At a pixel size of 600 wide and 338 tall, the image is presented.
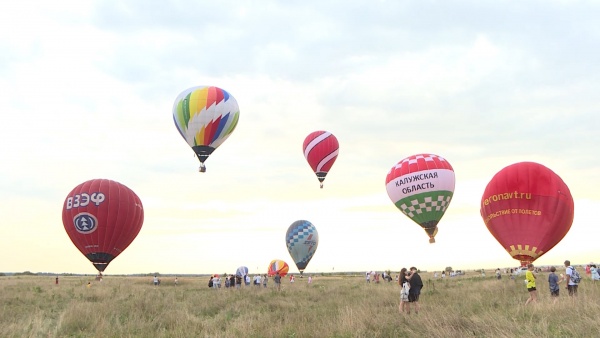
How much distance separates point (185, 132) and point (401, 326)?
23274mm

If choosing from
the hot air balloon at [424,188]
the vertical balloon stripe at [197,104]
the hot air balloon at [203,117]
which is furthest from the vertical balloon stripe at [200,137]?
the hot air balloon at [424,188]

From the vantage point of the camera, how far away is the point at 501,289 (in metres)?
20.5

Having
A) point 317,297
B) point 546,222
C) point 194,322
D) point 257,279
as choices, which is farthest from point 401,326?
point 257,279

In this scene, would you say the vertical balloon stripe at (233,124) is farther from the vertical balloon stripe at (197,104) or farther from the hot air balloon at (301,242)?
the hot air balloon at (301,242)

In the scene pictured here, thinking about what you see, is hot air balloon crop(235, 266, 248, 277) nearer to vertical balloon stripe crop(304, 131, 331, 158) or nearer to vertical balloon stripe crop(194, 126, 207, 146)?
vertical balloon stripe crop(304, 131, 331, 158)

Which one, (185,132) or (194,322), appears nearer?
(194,322)

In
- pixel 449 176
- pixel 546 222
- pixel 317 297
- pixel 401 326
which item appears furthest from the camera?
pixel 449 176

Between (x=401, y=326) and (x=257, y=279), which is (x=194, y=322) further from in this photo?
(x=257, y=279)

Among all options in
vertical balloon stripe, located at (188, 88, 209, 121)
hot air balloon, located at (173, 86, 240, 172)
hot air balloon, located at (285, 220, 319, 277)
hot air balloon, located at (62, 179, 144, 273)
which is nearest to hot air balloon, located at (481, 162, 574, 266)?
hot air balloon, located at (173, 86, 240, 172)

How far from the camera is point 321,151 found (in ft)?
141

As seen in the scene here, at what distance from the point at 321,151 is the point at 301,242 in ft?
56.6

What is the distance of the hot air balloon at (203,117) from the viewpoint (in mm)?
30297

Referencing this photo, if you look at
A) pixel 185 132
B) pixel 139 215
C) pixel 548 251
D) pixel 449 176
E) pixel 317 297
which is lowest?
pixel 317 297

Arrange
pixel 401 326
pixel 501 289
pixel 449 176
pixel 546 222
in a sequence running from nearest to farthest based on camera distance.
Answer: pixel 401 326, pixel 501 289, pixel 546 222, pixel 449 176
